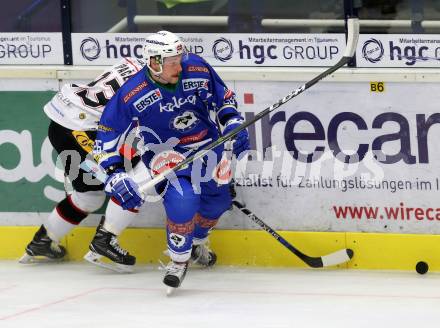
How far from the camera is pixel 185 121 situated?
524 cm

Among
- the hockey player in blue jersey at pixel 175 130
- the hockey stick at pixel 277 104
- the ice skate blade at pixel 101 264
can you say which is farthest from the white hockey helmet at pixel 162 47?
the ice skate blade at pixel 101 264

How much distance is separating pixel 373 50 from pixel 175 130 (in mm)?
1050

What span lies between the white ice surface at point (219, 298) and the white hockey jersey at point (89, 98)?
2.49 feet

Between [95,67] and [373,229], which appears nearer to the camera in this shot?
[373,229]

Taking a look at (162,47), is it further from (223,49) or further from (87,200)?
(87,200)

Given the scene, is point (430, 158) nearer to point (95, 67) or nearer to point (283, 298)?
point (283, 298)

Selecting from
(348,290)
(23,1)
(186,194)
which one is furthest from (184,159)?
(23,1)

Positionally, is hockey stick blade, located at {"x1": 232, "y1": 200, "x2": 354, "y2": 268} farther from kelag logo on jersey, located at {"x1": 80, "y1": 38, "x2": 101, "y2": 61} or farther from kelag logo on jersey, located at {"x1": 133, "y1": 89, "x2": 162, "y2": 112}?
kelag logo on jersey, located at {"x1": 80, "y1": 38, "x2": 101, "y2": 61}

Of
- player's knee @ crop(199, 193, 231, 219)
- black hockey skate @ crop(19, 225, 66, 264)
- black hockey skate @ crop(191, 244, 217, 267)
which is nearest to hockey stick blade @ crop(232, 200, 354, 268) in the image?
player's knee @ crop(199, 193, 231, 219)

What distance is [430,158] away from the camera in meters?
5.35

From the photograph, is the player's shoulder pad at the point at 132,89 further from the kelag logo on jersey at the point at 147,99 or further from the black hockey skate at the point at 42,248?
the black hockey skate at the point at 42,248

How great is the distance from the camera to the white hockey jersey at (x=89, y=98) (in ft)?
18.1

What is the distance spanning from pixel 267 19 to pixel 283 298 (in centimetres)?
148

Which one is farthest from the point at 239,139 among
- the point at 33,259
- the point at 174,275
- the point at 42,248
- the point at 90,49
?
the point at 33,259
